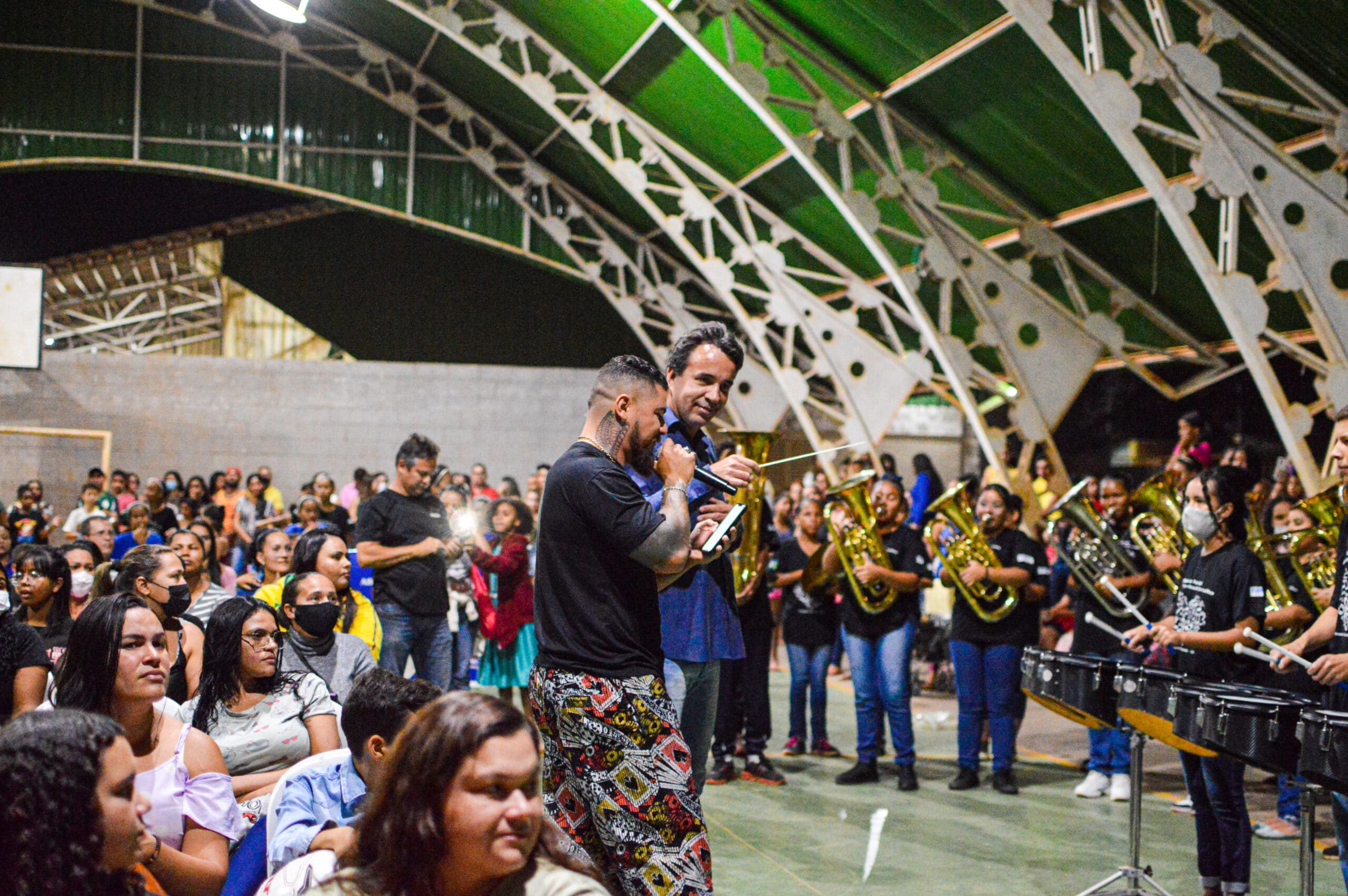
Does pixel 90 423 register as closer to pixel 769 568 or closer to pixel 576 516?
pixel 769 568

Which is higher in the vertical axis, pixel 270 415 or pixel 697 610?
pixel 270 415

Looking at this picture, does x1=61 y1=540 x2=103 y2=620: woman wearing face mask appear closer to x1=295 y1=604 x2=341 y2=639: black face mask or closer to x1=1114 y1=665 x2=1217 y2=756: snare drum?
x1=295 y1=604 x2=341 y2=639: black face mask

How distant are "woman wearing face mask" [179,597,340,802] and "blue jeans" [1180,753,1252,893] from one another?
10.4ft

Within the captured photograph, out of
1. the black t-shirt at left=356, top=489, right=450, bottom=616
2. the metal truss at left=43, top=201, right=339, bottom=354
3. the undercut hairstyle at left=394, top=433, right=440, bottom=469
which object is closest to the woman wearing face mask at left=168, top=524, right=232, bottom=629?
the black t-shirt at left=356, top=489, right=450, bottom=616

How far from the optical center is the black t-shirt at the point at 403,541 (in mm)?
6367

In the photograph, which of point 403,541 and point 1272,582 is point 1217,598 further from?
point 403,541

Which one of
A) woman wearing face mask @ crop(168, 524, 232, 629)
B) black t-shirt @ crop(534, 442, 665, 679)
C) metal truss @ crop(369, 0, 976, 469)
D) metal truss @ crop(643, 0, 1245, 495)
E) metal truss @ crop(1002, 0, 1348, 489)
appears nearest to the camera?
black t-shirt @ crop(534, 442, 665, 679)

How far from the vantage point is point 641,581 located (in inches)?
117

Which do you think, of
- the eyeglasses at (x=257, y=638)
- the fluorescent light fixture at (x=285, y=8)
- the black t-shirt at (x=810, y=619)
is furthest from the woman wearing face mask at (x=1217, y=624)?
the fluorescent light fixture at (x=285, y=8)

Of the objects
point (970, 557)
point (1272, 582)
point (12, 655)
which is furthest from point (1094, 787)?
point (12, 655)

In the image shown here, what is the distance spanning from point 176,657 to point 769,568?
441cm

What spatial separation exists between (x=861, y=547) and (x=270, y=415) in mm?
11866

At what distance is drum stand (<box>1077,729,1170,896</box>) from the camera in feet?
14.7

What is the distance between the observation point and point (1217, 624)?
4652mm
